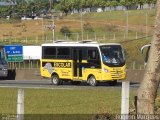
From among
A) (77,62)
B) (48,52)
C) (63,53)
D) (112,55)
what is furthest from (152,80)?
(48,52)

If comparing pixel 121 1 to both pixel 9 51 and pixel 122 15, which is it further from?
pixel 9 51

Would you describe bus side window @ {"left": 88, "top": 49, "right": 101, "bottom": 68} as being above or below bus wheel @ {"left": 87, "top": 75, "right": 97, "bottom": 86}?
above

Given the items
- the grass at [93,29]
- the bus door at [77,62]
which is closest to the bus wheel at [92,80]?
the bus door at [77,62]

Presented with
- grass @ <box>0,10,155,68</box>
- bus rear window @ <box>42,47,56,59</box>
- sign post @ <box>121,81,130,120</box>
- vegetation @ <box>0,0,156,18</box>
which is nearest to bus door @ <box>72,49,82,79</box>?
bus rear window @ <box>42,47,56,59</box>

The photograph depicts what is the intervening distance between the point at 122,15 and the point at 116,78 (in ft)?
228

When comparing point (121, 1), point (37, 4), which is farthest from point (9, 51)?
point (37, 4)

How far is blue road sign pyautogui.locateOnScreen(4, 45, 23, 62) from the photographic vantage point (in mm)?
55169

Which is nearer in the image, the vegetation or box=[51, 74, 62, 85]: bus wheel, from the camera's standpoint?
box=[51, 74, 62, 85]: bus wheel

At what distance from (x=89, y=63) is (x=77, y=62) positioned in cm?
101

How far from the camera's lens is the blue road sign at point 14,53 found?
Result: 5517cm

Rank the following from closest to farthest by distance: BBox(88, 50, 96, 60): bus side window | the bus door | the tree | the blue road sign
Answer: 1. the tree
2. BBox(88, 50, 96, 60): bus side window
3. the bus door
4. the blue road sign

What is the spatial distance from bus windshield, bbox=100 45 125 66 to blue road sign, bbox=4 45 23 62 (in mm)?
17007

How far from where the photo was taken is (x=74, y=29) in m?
99.1

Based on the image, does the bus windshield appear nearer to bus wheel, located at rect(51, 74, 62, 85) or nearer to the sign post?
bus wheel, located at rect(51, 74, 62, 85)
